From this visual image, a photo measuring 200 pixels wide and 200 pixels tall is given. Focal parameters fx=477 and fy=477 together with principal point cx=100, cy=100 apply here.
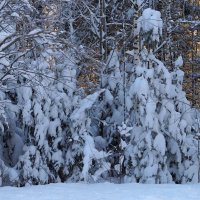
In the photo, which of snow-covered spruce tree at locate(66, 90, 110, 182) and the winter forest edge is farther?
the winter forest edge

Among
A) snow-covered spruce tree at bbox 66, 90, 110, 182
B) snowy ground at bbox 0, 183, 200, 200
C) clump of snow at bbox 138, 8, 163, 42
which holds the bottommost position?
snowy ground at bbox 0, 183, 200, 200

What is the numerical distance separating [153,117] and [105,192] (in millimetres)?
3992

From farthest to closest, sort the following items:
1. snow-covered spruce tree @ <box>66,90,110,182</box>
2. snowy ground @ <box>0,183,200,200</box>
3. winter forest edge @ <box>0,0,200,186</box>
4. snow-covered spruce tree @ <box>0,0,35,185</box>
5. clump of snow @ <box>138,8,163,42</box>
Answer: winter forest edge @ <box>0,0,200,186</box>
snow-covered spruce tree @ <box>66,90,110,182</box>
clump of snow @ <box>138,8,163,42</box>
snow-covered spruce tree @ <box>0,0,35,185</box>
snowy ground @ <box>0,183,200,200</box>

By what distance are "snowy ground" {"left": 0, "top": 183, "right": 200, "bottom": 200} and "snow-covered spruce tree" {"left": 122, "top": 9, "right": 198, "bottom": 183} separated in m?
2.81

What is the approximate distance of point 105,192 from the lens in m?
8.57

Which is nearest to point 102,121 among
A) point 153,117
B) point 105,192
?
point 153,117

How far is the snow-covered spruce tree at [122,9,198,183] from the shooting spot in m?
12.0

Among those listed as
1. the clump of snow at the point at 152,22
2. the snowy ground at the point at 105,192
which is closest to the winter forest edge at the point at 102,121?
the clump of snow at the point at 152,22

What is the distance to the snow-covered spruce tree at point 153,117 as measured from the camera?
471 inches

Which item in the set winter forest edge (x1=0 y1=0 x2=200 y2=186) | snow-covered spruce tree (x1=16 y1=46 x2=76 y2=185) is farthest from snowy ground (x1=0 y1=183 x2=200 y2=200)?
snow-covered spruce tree (x1=16 y1=46 x2=76 y2=185)

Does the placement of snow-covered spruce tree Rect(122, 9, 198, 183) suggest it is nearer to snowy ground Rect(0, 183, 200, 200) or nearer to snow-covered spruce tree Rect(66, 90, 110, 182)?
snow-covered spruce tree Rect(66, 90, 110, 182)

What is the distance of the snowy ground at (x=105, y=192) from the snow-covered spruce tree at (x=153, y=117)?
2.81 m

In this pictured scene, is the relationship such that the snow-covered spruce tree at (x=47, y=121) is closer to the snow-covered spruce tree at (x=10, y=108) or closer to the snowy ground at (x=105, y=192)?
the snow-covered spruce tree at (x=10, y=108)

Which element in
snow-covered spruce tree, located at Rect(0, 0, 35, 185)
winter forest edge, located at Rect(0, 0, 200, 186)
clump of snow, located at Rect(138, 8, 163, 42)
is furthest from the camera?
winter forest edge, located at Rect(0, 0, 200, 186)
